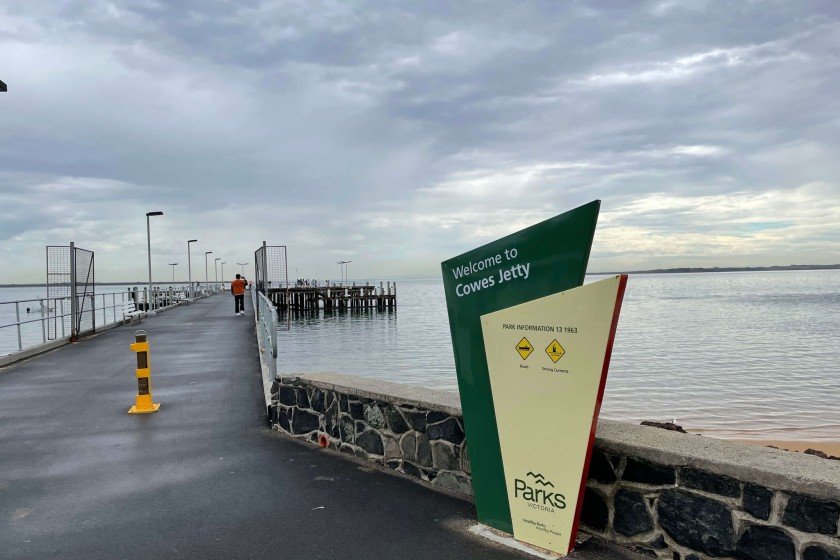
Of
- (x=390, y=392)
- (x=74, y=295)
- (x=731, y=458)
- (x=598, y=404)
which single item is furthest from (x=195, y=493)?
(x=74, y=295)

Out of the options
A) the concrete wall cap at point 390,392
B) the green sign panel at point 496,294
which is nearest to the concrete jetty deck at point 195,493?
the green sign panel at point 496,294

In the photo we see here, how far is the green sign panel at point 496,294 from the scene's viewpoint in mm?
3709

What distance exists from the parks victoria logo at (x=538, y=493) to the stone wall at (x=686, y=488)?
10.4 inches

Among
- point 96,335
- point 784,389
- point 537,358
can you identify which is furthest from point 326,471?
point 784,389

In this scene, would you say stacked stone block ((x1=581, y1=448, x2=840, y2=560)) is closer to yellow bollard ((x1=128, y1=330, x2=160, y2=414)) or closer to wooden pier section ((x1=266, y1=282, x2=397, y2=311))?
yellow bollard ((x1=128, y1=330, x2=160, y2=414))

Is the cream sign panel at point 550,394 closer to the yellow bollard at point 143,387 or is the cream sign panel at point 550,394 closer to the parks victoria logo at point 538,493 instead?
the parks victoria logo at point 538,493

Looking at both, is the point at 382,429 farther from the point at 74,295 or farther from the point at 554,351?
the point at 74,295

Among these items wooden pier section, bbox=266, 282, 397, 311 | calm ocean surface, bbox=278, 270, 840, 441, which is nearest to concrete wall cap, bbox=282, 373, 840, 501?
calm ocean surface, bbox=278, 270, 840, 441

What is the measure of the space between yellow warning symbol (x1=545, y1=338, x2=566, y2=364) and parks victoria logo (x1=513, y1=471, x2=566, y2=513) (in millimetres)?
777

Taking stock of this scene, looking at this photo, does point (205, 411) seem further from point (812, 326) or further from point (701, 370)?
point (812, 326)

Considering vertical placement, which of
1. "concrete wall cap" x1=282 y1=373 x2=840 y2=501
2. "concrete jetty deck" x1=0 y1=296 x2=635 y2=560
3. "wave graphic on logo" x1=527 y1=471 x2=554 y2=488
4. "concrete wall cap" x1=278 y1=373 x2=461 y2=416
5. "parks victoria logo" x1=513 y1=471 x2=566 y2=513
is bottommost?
"concrete jetty deck" x1=0 y1=296 x2=635 y2=560

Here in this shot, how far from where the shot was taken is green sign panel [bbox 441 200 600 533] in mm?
3709

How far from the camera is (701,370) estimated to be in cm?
2302

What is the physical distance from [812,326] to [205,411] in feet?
138
